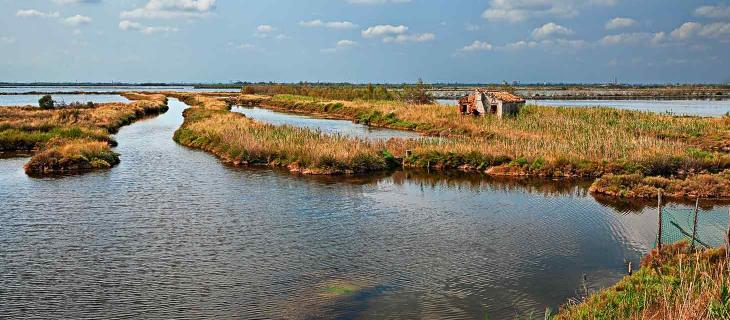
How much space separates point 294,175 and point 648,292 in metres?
21.0

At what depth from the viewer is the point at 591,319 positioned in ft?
34.1

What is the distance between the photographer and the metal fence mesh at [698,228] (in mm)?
15844

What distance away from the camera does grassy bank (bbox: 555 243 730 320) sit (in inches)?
343

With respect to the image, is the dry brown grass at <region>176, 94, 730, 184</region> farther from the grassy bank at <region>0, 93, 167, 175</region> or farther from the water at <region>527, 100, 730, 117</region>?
the water at <region>527, 100, 730, 117</region>

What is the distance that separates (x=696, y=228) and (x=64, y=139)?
37361 millimetres

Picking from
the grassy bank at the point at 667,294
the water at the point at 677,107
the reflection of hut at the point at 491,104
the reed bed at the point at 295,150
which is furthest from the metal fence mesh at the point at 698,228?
the water at the point at 677,107

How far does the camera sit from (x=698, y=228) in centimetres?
1738

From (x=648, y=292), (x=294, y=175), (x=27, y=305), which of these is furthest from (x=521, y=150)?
(x=27, y=305)

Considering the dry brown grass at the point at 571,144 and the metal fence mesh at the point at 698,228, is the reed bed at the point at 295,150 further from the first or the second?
the metal fence mesh at the point at 698,228

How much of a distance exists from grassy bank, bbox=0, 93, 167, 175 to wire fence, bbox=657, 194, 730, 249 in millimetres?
27180

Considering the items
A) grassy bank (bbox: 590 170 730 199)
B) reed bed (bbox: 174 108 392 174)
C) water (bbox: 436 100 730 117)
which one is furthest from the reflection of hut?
grassy bank (bbox: 590 170 730 199)

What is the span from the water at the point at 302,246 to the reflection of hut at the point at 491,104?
23411 millimetres

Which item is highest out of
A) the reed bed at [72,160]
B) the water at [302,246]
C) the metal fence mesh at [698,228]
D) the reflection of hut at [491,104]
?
the reflection of hut at [491,104]

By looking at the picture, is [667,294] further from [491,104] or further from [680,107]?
[680,107]
